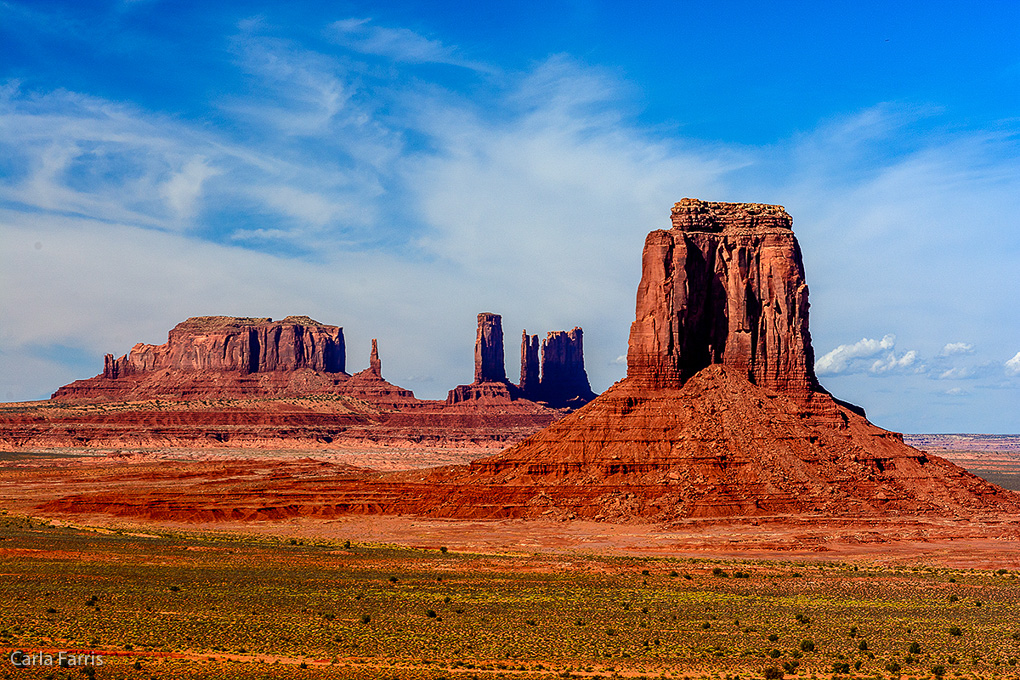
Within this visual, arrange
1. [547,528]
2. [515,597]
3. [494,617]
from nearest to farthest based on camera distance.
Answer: [494,617] → [515,597] → [547,528]

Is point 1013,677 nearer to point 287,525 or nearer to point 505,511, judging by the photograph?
point 505,511

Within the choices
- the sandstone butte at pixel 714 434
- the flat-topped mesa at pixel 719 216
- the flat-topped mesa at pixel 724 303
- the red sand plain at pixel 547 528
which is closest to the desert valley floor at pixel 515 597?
the red sand plain at pixel 547 528

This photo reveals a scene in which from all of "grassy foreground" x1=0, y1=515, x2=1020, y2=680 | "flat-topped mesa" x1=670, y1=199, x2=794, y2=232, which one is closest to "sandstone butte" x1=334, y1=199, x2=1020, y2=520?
"flat-topped mesa" x1=670, y1=199, x2=794, y2=232

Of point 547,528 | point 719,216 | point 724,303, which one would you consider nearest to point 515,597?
point 547,528

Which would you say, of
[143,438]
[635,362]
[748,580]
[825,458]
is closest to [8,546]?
[748,580]

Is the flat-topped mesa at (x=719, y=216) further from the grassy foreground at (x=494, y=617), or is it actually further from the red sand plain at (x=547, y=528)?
the grassy foreground at (x=494, y=617)

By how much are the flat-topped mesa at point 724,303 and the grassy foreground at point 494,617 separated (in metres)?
27.3

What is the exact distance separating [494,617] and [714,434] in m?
38.6

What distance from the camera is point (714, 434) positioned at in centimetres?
7044

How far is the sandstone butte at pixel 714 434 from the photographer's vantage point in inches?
2657

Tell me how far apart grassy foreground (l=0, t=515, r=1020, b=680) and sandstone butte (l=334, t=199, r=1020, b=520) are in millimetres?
16835

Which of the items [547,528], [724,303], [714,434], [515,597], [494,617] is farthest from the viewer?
[724,303]

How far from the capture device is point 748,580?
44.8 meters

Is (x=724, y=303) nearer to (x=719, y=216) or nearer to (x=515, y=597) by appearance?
(x=719, y=216)
